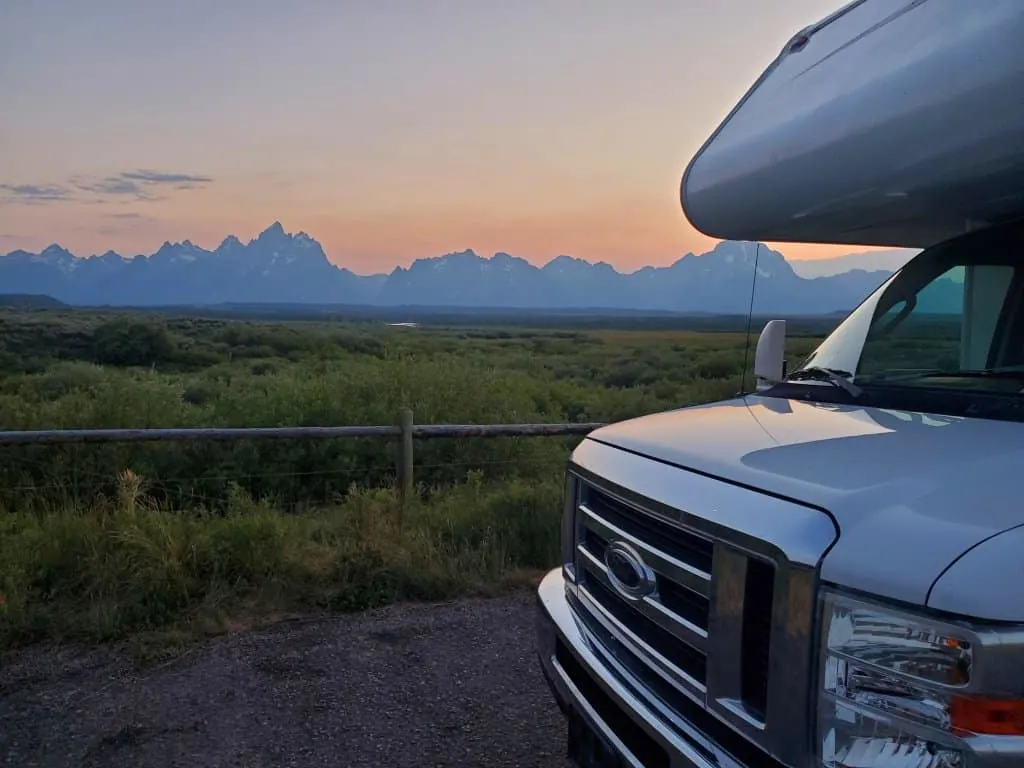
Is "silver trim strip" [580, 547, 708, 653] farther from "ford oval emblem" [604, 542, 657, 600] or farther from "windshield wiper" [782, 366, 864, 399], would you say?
"windshield wiper" [782, 366, 864, 399]

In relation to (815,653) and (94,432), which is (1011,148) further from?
(94,432)

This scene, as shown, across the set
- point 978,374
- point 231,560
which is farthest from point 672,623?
point 231,560

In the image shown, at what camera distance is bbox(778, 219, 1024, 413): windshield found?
8.98 feet

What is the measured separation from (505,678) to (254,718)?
1210 mm

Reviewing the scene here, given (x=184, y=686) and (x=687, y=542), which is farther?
(x=184, y=686)

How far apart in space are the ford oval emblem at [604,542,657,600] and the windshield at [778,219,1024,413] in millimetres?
988

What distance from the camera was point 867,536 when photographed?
173cm

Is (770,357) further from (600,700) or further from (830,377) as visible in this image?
(600,700)

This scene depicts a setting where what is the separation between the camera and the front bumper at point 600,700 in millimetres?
2119

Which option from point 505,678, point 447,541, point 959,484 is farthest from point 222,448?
point 959,484

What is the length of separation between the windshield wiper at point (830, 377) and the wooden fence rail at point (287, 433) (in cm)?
372

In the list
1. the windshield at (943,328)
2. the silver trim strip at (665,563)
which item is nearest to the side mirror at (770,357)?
the windshield at (943,328)

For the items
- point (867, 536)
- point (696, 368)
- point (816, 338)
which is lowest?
point (696, 368)

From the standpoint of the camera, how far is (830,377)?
3127mm
